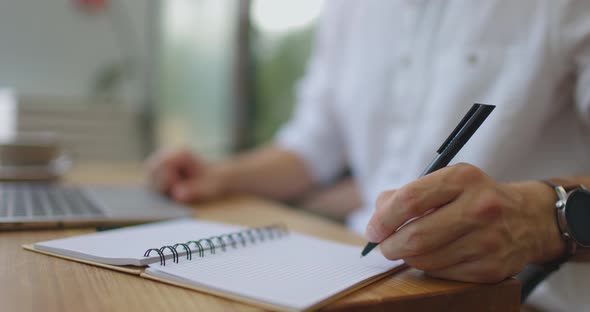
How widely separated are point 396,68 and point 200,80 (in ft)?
5.48

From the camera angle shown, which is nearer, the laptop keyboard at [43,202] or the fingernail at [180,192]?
the laptop keyboard at [43,202]

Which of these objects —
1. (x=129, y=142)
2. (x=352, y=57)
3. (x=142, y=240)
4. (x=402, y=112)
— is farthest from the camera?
(x=129, y=142)

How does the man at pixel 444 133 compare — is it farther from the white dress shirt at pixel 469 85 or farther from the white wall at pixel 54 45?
the white wall at pixel 54 45

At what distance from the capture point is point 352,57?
1.03 m

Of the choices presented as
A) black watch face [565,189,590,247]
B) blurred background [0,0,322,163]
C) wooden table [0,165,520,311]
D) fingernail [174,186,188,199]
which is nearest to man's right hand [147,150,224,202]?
fingernail [174,186,188,199]

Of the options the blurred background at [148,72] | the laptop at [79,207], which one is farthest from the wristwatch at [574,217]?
the blurred background at [148,72]

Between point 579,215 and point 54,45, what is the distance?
7.34ft

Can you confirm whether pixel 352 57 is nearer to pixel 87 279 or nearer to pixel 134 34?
pixel 87 279

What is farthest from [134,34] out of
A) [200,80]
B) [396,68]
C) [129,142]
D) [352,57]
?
[396,68]

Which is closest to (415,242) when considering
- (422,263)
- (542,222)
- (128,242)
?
(422,263)

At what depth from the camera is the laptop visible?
57 centimetres

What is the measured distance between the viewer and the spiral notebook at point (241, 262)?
346 millimetres

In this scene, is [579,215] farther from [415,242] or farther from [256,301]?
[256,301]

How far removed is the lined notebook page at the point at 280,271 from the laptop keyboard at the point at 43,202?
283mm
